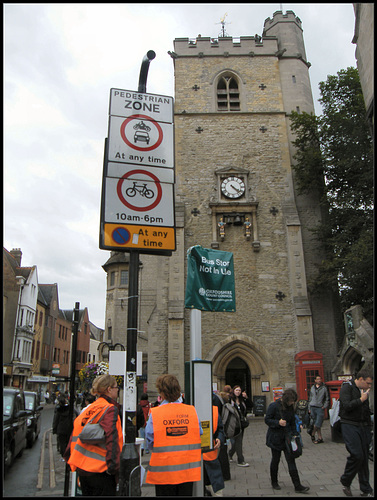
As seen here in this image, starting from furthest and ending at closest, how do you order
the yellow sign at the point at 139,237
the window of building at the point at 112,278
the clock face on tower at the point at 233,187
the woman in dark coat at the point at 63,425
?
the window of building at the point at 112,278
the clock face on tower at the point at 233,187
the woman in dark coat at the point at 63,425
the yellow sign at the point at 139,237

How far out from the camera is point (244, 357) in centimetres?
1845

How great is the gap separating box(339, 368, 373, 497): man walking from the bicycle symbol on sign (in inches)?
152

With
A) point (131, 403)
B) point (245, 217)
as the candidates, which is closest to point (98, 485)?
point (131, 403)

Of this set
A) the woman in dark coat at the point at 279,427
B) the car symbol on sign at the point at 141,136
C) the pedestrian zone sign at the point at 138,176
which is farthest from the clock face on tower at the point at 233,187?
the car symbol on sign at the point at 141,136

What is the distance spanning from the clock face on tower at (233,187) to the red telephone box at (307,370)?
8.04 m

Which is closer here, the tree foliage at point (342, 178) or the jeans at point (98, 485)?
the jeans at point (98, 485)

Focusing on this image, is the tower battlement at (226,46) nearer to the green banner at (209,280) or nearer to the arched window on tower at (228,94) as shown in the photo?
the arched window on tower at (228,94)

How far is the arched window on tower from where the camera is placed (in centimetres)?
2305

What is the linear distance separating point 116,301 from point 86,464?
22669 millimetres

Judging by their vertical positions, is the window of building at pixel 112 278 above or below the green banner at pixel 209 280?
above

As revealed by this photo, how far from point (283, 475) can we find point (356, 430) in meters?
2.54

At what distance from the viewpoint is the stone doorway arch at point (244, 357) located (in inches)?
711

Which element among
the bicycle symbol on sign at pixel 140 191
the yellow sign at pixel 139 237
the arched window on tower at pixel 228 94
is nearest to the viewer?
the yellow sign at pixel 139 237

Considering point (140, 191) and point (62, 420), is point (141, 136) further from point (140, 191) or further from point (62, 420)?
point (62, 420)
